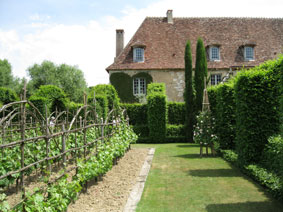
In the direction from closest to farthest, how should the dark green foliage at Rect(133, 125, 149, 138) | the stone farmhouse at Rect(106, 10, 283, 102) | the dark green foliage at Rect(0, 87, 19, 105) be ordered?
the dark green foliage at Rect(133, 125, 149, 138) < the dark green foliage at Rect(0, 87, 19, 105) < the stone farmhouse at Rect(106, 10, 283, 102)

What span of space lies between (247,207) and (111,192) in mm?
2775

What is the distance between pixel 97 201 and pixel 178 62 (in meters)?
18.7

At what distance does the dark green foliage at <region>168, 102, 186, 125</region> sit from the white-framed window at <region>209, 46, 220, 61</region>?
719cm

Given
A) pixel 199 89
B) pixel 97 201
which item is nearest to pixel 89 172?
pixel 97 201

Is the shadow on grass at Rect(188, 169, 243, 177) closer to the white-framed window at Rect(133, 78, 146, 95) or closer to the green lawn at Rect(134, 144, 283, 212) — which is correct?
the green lawn at Rect(134, 144, 283, 212)

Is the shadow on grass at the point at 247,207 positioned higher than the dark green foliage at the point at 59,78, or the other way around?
the dark green foliage at the point at 59,78

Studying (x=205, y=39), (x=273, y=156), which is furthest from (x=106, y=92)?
(x=273, y=156)

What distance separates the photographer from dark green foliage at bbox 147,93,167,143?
1684 cm

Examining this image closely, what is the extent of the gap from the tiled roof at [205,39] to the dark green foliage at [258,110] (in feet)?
49.1

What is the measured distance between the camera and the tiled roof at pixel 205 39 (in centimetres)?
2309

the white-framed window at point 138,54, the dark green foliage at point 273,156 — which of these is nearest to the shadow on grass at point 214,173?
the dark green foliage at point 273,156

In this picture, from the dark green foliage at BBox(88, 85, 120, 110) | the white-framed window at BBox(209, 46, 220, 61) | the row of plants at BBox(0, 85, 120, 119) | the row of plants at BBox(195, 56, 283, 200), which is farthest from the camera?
the white-framed window at BBox(209, 46, 220, 61)

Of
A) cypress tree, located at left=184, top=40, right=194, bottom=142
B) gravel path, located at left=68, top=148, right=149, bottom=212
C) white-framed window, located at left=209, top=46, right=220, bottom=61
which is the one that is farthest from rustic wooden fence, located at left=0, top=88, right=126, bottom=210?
white-framed window, located at left=209, top=46, right=220, bottom=61

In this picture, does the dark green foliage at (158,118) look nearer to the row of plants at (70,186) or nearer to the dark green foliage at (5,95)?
the row of plants at (70,186)
